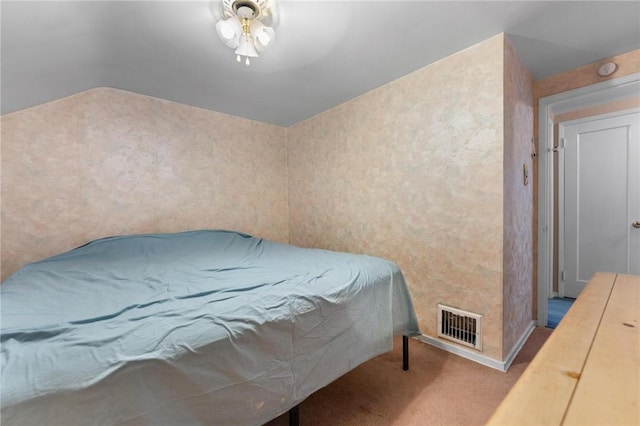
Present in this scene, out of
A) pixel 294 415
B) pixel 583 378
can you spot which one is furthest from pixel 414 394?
Answer: pixel 583 378

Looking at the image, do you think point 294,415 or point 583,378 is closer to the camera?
point 583,378

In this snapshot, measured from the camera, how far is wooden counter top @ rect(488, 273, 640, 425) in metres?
0.44

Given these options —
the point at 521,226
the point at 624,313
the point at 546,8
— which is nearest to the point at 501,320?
the point at 521,226

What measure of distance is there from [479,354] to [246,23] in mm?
2610

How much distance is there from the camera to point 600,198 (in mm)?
2852

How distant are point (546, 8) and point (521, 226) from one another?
4.62 ft

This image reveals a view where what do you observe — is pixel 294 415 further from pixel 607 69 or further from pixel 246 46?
pixel 607 69

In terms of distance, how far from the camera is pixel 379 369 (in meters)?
1.75

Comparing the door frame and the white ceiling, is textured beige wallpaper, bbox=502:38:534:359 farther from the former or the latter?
the white ceiling

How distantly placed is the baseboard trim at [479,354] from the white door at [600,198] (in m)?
1.53

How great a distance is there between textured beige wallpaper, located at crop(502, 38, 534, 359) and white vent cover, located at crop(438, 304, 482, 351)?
0.51ft

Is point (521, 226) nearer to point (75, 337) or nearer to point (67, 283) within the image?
point (75, 337)

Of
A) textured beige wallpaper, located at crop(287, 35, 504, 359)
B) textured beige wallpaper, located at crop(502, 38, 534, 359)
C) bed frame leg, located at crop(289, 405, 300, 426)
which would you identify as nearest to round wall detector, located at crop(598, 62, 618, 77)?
textured beige wallpaper, located at crop(502, 38, 534, 359)

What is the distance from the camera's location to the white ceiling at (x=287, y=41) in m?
1.38
